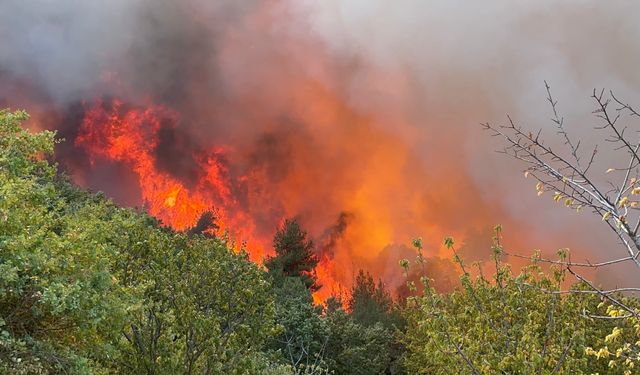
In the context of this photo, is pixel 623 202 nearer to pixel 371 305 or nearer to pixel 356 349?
pixel 356 349

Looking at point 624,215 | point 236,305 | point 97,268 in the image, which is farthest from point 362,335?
point 624,215

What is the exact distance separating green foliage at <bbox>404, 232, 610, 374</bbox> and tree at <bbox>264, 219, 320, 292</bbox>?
4627 centimetres

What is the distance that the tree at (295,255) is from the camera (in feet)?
196

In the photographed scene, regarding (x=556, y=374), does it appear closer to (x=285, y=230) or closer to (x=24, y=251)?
(x=24, y=251)

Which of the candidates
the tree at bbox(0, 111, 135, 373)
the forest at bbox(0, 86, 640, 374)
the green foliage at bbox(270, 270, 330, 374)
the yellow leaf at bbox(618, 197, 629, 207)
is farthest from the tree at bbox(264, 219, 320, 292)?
the yellow leaf at bbox(618, 197, 629, 207)

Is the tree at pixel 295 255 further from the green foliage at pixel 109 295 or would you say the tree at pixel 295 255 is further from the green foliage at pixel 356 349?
the green foliage at pixel 109 295

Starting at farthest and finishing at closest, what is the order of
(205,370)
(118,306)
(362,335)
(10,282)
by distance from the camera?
(362,335) → (205,370) → (118,306) → (10,282)

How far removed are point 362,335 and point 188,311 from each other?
92.9ft

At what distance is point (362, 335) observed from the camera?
37312mm

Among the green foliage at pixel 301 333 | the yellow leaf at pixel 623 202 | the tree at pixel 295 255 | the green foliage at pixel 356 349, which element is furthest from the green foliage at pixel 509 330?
the tree at pixel 295 255

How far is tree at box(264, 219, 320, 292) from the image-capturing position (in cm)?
5972

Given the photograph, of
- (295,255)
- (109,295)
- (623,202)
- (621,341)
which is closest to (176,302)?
(109,295)

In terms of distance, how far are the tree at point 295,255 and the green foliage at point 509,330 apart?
46267 mm

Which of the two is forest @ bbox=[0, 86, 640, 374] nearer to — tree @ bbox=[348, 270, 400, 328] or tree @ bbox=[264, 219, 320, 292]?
tree @ bbox=[348, 270, 400, 328]
